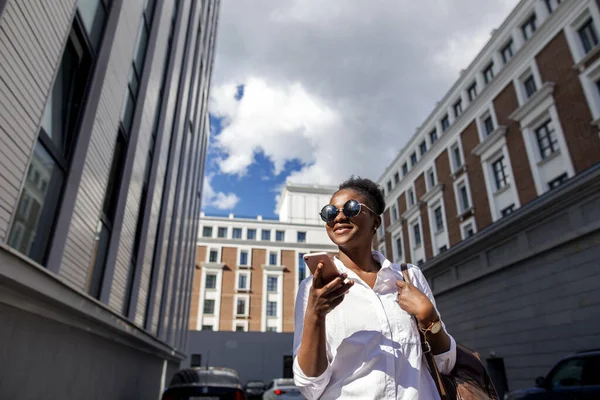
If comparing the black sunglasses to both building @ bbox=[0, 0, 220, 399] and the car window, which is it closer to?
building @ bbox=[0, 0, 220, 399]

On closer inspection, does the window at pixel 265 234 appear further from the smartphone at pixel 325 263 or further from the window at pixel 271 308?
the smartphone at pixel 325 263

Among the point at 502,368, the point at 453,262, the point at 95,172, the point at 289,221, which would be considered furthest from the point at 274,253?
the point at 95,172

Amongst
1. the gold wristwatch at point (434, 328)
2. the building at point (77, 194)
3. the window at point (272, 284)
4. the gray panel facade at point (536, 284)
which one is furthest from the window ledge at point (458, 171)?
the window at point (272, 284)

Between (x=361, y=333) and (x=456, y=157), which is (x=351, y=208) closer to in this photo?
(x=361, y=333)

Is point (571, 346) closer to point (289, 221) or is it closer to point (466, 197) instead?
point (466, 197)

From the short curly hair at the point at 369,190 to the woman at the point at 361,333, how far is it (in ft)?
0.36

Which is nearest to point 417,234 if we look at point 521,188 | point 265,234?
point 521,188

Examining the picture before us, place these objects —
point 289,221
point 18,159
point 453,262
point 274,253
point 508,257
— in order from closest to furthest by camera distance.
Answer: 1. point 18,159
2. point 508,257
3. point 453,262
4. point 274,253
5. point 289,221

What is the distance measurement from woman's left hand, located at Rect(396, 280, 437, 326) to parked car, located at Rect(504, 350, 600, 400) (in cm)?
674

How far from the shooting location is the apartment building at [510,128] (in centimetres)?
1645

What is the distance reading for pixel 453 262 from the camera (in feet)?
64.6

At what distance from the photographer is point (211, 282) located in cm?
5053

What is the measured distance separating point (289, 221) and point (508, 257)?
43.7 metres

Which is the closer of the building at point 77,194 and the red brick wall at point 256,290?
the building at point 77,194
